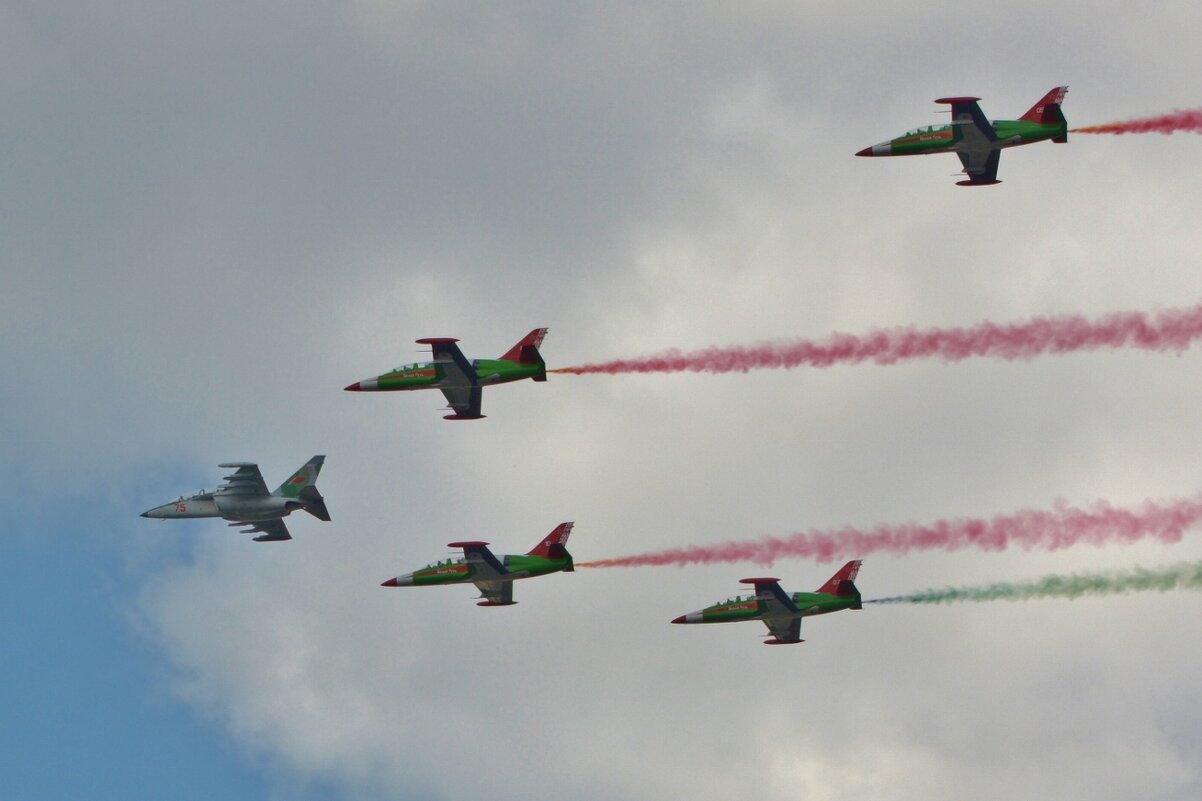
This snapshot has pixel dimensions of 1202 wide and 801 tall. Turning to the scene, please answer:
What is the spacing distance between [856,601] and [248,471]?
36553mm

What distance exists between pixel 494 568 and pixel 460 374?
956cm

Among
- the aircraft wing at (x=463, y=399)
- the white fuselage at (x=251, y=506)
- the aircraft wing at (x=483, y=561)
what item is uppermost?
the aircraft wing at (x=463, y=399)

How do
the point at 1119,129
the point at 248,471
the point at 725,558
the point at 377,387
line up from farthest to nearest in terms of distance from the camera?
1. the point at 248,471
2. the point at 377,387
3. the point at 725,558
4. the point at 1119,129

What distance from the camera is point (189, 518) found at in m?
115

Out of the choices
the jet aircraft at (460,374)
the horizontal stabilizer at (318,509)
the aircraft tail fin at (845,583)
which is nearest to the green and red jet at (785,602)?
the aircraft tail fin at (845,583)

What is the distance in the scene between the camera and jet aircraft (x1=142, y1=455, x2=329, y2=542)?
110812mm

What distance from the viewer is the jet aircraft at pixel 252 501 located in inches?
4363

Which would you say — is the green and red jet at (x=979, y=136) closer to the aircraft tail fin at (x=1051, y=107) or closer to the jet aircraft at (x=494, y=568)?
the aircraft tail fin at (x=1051, y=107)

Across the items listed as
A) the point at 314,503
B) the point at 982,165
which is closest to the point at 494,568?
the point at 314,503

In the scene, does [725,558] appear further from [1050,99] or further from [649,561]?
[1050,99]

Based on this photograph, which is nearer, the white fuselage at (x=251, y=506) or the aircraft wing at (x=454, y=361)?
the aircraft wing at (x=454, y=361)

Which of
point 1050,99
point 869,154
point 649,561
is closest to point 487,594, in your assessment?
point 649,561

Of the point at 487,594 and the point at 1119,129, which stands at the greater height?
the point at 1119,129

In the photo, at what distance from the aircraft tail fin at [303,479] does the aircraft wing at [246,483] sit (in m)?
1.85
